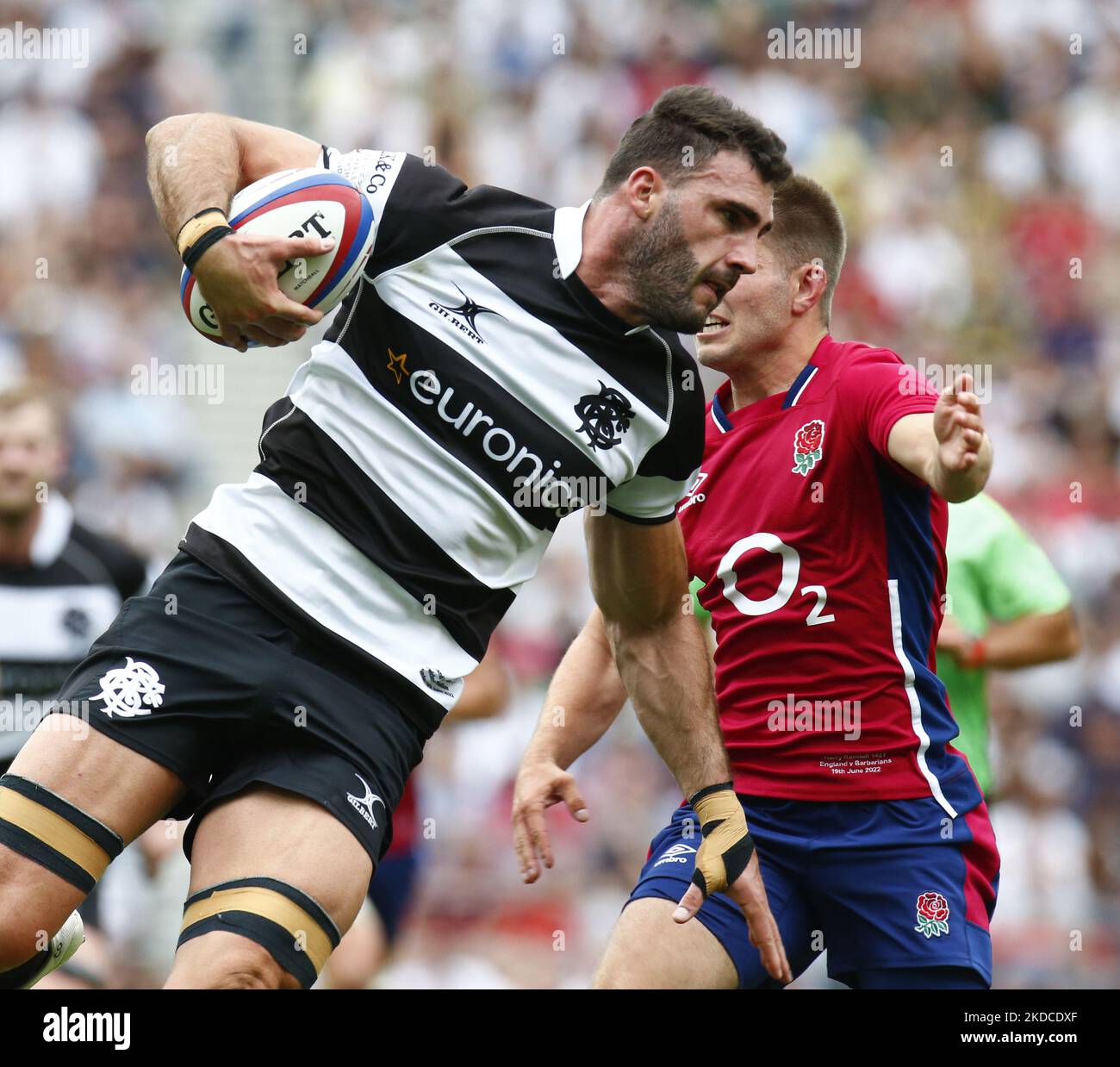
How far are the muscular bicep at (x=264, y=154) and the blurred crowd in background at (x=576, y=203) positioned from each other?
5213mm

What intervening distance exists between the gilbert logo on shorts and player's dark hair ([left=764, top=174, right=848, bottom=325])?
2.05 meters

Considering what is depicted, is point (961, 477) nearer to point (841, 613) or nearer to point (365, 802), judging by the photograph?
point (841, 613)

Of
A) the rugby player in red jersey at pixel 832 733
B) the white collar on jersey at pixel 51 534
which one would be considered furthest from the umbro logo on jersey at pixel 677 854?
the white collar on jersey at pixel 51 534

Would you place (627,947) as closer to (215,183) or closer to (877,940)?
(877,940)

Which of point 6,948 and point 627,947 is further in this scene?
point 627,947

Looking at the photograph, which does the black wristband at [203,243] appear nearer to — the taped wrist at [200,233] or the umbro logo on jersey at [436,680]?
the taped wrist at [200,233]

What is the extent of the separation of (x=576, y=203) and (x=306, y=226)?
28.4 feet

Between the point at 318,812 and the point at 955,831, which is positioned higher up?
the point at 318,812

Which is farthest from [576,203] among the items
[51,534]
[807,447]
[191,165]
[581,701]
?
[191,165]

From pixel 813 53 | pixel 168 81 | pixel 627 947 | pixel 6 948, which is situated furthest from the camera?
pixel 813 53

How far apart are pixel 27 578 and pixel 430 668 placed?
3.19 metres

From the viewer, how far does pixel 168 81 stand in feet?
38.9

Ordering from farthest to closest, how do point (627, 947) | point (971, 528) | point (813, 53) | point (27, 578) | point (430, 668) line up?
point (813, 53) < point (27, 578) < point (971, 528) < point (627, 947) < point (430, 668)

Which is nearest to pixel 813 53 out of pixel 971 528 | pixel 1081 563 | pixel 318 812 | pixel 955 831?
pixel 1081 563
